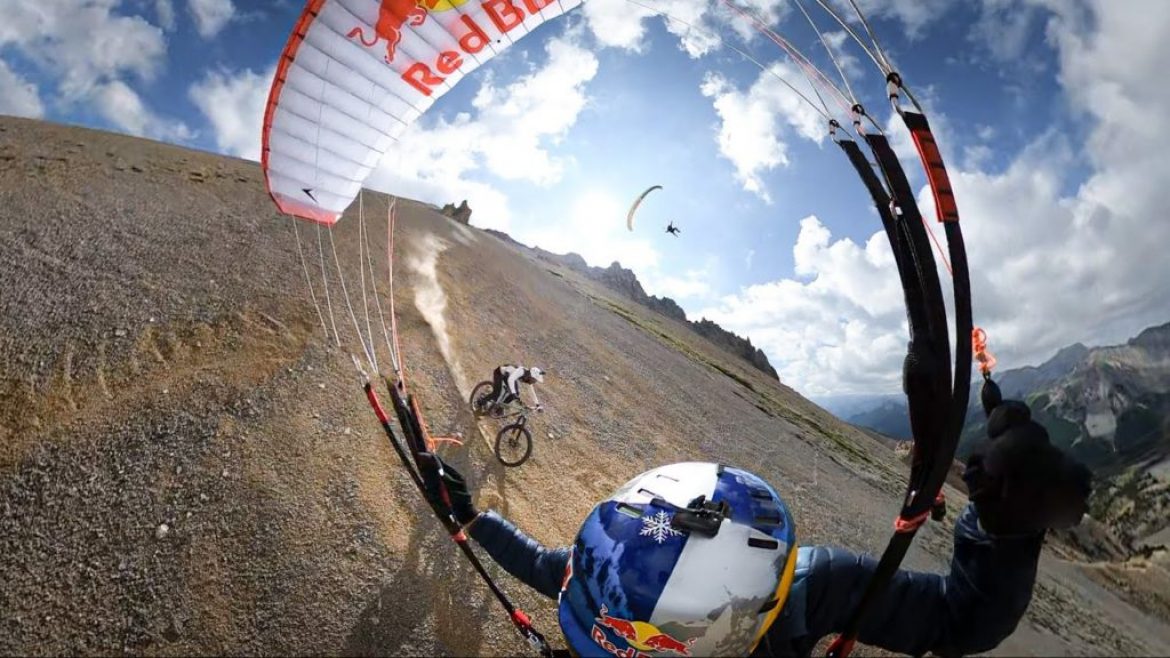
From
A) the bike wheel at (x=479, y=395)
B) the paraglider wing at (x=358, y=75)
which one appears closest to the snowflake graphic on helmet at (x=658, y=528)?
the paraglider wing at (x=358, y=75)

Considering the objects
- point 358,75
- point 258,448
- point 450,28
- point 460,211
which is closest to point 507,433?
point 258,448

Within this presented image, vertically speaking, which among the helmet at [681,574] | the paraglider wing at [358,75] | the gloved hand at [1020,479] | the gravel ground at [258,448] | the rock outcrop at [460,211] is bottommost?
the gravel ground at [258,448]

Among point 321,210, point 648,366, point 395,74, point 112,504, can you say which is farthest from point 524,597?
point 648,366

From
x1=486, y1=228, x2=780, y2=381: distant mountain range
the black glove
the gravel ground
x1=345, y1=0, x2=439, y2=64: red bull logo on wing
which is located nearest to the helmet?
the black glove

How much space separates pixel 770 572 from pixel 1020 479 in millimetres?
1344

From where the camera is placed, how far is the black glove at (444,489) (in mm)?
4105

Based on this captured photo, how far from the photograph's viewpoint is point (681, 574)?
2992mm

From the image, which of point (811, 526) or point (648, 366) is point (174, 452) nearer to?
point (811, 526)

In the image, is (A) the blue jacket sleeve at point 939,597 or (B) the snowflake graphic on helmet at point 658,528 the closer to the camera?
(A) the blue jacket sleeve at point 939,597

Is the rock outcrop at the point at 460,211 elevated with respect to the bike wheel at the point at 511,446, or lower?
elevated

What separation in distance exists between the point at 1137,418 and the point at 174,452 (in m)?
263

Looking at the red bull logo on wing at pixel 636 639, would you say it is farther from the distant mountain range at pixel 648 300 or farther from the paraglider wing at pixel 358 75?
the distant mountain range at pixel 648 300

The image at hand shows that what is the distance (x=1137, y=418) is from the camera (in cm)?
17875

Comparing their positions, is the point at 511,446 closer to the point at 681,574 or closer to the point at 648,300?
the point at 681,574
